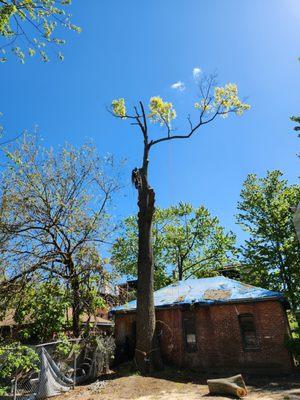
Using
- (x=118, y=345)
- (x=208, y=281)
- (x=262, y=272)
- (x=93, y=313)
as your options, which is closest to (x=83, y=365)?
(x=93, y=313)

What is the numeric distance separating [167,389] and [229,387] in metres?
2.37

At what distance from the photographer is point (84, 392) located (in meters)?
11.1

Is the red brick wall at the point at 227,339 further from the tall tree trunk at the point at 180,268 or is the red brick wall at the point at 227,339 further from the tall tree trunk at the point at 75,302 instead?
the tall tree trunk at the point at 180,268

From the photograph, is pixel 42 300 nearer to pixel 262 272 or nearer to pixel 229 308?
pixel 229 308

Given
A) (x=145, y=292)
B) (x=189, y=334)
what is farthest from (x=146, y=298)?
(x=189, y=334)

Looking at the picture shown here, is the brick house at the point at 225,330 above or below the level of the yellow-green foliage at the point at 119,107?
below

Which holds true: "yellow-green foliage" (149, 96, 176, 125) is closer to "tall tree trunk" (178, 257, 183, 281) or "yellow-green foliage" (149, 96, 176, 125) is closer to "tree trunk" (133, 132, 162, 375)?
"tree trunk" (133, 132, 162, 375)

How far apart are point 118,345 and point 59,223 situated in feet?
25.4

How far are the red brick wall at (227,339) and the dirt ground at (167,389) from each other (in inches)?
65.1

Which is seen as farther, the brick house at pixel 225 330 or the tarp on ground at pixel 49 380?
the brick house at pixel 225 330

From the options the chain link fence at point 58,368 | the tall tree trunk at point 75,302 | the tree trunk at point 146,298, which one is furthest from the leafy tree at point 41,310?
the tree trunk at point 146,298

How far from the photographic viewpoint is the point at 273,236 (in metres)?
22.3

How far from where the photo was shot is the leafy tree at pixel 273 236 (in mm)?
21016

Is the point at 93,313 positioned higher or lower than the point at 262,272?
lower
